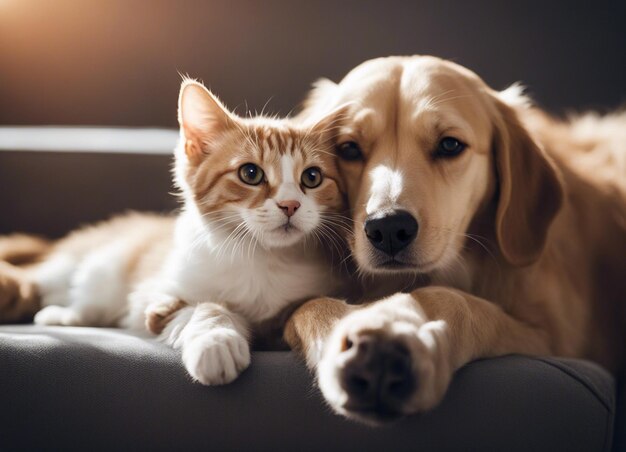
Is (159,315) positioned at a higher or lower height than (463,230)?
lower

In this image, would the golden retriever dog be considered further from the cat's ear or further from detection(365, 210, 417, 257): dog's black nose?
the cat's ear

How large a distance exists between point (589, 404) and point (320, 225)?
61 centimetres

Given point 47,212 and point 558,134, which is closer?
point 558,134

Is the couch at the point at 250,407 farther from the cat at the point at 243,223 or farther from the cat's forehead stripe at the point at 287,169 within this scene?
the cat's forehead stripe at the point at 287,169

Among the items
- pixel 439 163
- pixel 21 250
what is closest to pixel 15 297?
pixel 21 250

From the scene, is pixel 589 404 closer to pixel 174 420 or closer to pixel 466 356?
pixel 466 356

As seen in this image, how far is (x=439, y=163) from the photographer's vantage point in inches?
53.1

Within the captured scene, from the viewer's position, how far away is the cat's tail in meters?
1.84

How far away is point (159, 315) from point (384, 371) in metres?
0.58

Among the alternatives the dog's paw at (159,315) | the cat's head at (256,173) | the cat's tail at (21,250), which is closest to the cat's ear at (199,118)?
the cat's head at (256,173)

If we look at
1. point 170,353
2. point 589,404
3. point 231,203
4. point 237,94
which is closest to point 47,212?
point 237,94

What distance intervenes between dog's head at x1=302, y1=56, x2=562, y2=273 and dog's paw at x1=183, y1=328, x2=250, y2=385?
347mm

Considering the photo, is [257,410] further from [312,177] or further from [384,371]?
[312,177]

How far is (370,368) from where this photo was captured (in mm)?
855
